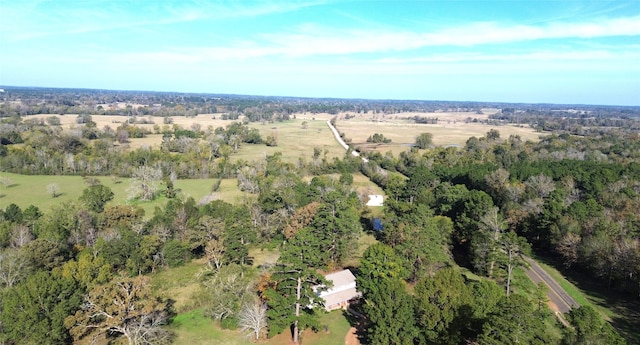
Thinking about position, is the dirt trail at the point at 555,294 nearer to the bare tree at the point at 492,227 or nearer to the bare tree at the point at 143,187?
the bare tree at the point at 492,227

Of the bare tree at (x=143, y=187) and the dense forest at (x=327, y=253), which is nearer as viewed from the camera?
the dense forest at (x=327, y=253)

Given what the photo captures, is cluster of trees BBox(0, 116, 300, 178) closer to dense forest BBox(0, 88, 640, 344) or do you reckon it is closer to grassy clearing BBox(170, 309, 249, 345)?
dense forest BBox(0, 88, 640, 344)

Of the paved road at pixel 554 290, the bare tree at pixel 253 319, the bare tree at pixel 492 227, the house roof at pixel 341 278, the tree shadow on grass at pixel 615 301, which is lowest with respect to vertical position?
the paved road at pixel 554 290

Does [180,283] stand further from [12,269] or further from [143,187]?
[143,187]

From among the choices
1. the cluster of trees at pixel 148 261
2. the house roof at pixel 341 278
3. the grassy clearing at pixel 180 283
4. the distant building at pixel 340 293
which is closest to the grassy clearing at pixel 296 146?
the cluster of trees at pixel 148 261

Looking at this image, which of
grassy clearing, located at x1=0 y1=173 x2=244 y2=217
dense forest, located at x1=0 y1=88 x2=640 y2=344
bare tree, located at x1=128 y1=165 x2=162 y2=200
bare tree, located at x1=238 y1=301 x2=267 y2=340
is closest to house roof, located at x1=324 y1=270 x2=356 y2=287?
dense forest, located at x1=0 y1=88 x2=640 y2=344

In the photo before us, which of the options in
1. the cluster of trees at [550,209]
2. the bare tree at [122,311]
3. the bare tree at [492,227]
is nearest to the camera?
the bare tree at [122,311]

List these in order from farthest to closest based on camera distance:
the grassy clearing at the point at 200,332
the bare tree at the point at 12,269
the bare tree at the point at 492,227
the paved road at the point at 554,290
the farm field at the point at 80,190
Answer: the farm field at the point at 80,190 → the bare tree at the point at 492,227 → the paved road at the point at 554,290 → the bare tree at the point at 12,269 → the grassy clearing at the point at 200,332

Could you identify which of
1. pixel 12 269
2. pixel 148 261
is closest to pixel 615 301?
pixel 148 261
